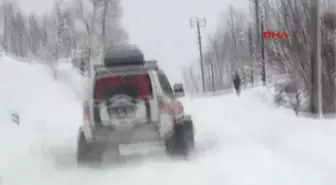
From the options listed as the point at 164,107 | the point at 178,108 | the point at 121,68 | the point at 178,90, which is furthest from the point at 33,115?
the point at 164,107

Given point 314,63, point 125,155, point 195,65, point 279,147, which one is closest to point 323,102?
point 314,63

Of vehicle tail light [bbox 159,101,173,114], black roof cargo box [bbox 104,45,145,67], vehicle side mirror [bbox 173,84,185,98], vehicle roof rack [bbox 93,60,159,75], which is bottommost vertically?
vehicle tail light [bbox 159,101,173,114]

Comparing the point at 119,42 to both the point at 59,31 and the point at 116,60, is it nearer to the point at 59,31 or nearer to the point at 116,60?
the point at 116,60

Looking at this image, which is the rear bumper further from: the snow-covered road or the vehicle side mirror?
the vehicle side mirror

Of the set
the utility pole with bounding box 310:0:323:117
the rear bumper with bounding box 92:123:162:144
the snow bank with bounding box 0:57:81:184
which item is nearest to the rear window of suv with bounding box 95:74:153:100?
the rear bumper with bounding box 92:123:162:144

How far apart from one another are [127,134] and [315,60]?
6156mm

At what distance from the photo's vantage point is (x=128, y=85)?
693 cm

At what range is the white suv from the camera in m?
6.83

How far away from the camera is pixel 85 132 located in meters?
7.10

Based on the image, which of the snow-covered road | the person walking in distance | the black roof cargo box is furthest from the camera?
the person walking in distance

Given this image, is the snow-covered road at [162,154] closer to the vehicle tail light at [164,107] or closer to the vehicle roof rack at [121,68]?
the vehicle tail light at [164,107]

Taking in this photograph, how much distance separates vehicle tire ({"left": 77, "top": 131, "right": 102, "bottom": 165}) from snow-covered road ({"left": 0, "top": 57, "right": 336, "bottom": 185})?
0.72 ft

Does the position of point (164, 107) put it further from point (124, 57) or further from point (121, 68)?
point (124, 57)

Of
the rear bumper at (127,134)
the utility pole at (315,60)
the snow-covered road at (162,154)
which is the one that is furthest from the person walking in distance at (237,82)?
the rear bumper at (127,134)
